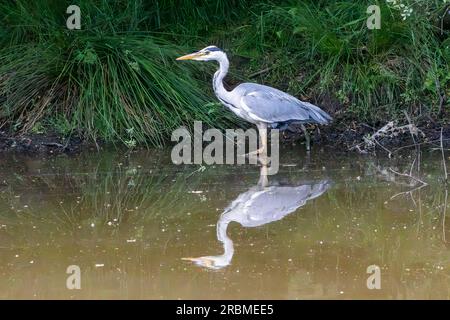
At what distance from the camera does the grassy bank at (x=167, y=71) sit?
32.4 ft

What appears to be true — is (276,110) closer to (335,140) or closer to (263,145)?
(263,145)

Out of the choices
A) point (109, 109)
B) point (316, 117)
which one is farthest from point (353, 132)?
point (109, 109)

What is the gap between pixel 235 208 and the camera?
24.3ft

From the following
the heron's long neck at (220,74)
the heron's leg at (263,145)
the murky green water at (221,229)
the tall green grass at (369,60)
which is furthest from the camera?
the tall green grass at (369,60)

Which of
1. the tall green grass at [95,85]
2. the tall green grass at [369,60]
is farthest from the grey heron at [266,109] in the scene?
the tall green grass at [369,60]

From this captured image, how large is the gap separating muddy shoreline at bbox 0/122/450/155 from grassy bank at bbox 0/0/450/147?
11cm

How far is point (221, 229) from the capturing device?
680cm

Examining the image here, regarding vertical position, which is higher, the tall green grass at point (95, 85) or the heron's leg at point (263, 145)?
the tall green grass at point (95, 85)

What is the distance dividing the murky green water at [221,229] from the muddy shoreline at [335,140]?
341 millimetres

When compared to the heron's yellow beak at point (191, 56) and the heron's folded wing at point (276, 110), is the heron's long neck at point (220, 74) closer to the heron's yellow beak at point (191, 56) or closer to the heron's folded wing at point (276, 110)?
the heron's yellow beak at point (191, 56)

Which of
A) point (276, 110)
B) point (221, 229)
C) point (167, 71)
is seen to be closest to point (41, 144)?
point (167, 71)

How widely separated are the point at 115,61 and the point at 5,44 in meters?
1.40

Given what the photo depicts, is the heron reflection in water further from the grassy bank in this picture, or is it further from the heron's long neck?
the grassy bank

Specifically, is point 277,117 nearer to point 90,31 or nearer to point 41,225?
point 90,31
